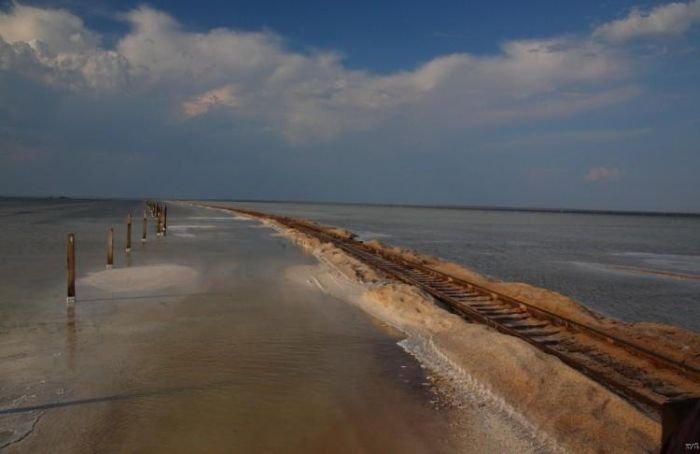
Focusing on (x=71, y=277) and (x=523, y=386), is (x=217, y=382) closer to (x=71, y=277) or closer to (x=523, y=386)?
(x=523, y=386)

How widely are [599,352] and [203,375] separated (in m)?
6.45

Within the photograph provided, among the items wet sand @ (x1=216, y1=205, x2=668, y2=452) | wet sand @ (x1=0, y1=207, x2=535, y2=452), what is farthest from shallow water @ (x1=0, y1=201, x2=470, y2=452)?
wet sand @ (x1=216, y1=205, x2=668, y2=452)

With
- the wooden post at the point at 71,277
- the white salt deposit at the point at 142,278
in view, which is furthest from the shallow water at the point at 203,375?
the wooden post at the point at 71,277

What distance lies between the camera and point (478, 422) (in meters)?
6.02

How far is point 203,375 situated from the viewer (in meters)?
7.48

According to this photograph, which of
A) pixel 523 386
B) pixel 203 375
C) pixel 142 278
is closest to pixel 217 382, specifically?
pixel 203 375

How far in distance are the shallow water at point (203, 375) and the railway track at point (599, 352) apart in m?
2.32

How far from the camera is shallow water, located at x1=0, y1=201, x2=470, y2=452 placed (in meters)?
5.58

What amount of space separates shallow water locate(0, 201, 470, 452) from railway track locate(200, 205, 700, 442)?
91.5 inches

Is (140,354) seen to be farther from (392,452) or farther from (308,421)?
(392,452)

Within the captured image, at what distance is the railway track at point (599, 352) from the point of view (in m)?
6.57

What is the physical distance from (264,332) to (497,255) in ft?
73.8

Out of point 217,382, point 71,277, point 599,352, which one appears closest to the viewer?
point 217,382

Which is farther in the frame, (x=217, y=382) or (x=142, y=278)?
(x=142, y=278)
